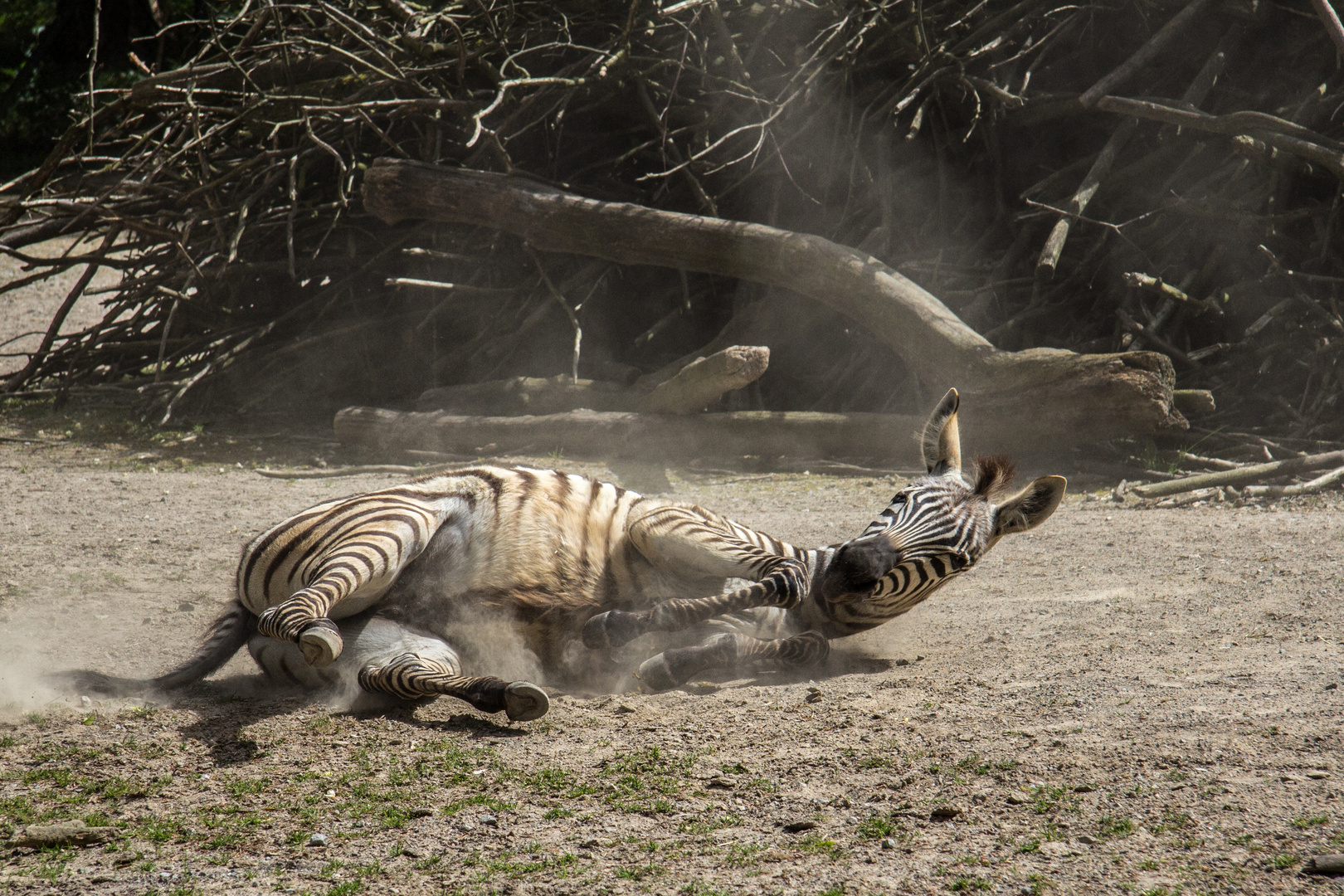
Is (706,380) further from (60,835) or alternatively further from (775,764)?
(60,835)

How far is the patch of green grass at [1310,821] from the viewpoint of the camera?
6.10ft

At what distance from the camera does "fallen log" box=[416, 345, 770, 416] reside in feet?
19.9

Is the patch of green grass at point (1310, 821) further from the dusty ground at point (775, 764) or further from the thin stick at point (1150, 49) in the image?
A: the thin stick at point (1150, 49)

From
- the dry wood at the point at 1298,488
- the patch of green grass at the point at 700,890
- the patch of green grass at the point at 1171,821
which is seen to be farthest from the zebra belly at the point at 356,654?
the dry wood at the point at 1298,488

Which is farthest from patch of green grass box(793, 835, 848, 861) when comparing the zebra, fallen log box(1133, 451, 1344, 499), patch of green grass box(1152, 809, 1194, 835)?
fallen log box(1133, 451, 1344, 499)

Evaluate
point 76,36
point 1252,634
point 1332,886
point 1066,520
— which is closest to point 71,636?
point 1332,886

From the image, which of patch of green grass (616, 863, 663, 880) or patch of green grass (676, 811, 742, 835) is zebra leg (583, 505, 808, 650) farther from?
patch of green grass (616, 863, 663, 880)

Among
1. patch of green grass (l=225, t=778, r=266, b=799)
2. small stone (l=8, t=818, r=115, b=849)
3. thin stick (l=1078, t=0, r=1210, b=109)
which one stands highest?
thin stick (l=1078, t=0, r=1210, b=109)

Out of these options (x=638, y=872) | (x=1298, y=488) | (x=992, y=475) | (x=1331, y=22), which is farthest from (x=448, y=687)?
(x=1331, y=22)

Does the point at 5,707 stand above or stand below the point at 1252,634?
below

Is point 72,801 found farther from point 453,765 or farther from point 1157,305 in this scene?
point 1157,305

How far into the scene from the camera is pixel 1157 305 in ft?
22.5

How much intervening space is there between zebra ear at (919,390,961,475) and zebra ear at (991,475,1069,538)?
0.93ft

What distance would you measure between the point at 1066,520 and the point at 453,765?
13.1 ft
